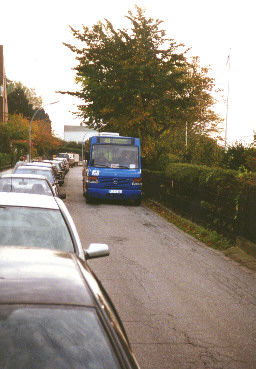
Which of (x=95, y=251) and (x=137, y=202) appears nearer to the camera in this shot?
(x=95, y=251)

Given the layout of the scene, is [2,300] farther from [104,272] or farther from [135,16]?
[135,16]

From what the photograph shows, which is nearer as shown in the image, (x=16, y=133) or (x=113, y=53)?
(x=113, y=53)

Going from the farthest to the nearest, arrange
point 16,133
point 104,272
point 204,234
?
Answer: point 16,133
point 204,234
point 104,272

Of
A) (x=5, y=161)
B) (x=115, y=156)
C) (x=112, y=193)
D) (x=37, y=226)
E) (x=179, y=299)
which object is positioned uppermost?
(x=115, y=156)

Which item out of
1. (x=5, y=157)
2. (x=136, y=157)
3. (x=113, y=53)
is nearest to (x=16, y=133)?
(x=5, y=157)

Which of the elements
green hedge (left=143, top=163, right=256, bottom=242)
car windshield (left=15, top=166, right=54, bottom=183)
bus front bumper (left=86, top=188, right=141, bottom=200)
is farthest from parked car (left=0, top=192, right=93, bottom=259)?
bus front bumper (left=86, top=188, right=141, bottom=200)

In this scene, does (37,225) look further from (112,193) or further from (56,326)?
(112,193)

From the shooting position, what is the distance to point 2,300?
7.55ft

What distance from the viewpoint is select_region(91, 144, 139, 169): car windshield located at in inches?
850

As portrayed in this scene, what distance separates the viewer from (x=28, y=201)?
5879 millimetres

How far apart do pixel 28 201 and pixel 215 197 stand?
8.06 m

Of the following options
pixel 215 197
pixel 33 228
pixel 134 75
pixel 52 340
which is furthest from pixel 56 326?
pixel 134 75

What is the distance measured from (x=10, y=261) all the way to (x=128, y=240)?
935 centimetres

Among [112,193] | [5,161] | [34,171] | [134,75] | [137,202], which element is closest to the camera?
[34,171]
